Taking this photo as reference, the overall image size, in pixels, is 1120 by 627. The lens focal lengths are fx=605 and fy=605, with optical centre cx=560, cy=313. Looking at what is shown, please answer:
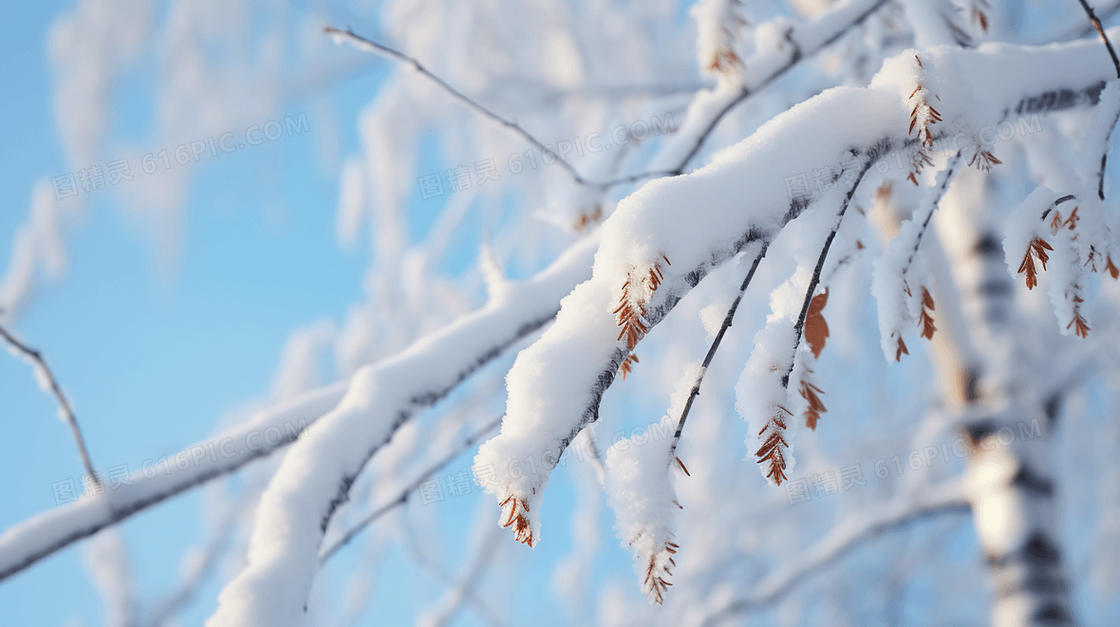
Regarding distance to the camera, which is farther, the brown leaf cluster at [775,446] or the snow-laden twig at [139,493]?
the snow-laden twig at [139,493]

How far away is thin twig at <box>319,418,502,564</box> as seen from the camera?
1010mm

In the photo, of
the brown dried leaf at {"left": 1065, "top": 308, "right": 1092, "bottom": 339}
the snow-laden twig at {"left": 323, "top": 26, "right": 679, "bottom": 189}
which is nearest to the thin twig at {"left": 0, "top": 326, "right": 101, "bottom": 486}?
the snow-laden twig at {"left": 323, "top": 26, "right": 679, "bottom": 189}

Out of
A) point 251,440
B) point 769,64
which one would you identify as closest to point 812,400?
point 769,64

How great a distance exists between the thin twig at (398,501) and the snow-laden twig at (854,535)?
1622 mm

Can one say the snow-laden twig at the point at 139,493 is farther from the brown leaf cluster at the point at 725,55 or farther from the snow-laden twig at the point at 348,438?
the brown leaf cluster at the point at 725,55

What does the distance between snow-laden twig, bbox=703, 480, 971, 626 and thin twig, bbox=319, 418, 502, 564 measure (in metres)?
1.62

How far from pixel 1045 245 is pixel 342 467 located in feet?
3.12

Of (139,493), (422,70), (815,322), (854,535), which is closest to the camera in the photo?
(815,322)

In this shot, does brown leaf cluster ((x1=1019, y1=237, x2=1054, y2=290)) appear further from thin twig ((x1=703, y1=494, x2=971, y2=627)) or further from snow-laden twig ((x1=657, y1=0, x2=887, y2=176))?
thin twig ((x1=703, y1=494, x2=971, y2=627))

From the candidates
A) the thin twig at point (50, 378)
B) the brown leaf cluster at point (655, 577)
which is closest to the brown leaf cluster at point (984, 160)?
the brown leaf cluster at point (655, 577)

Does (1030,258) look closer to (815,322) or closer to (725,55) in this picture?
(815,322)

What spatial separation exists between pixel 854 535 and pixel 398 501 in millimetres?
1816

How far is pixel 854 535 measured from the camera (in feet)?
7.19

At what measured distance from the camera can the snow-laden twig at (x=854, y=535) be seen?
2020 mm
